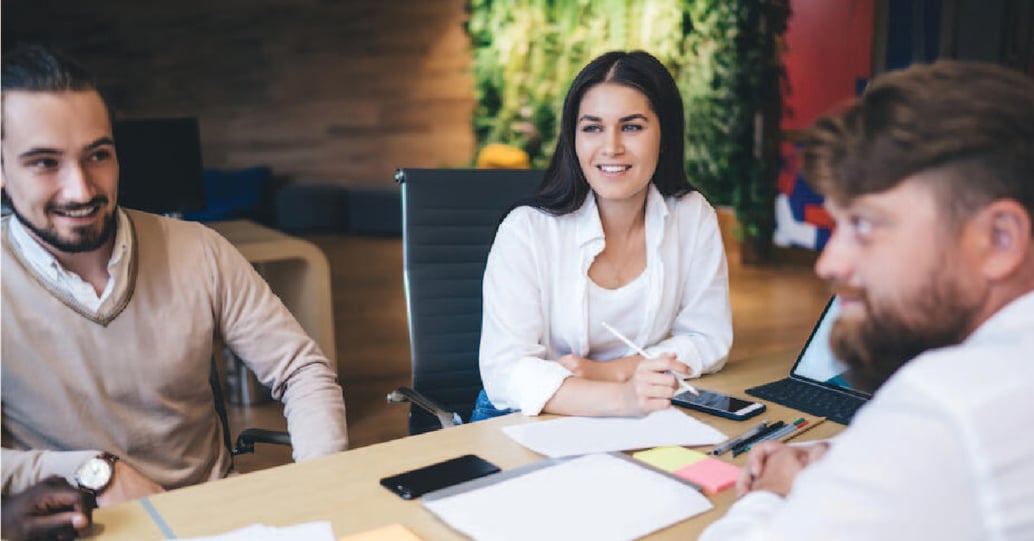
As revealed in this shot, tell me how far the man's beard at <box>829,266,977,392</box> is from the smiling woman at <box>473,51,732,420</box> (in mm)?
851

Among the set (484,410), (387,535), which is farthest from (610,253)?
(387,535)

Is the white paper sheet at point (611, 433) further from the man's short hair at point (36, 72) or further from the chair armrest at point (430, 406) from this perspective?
the man's short hair at point (36, 72)

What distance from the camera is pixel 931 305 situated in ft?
2.70

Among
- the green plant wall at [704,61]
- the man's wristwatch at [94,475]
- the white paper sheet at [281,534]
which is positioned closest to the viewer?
the white paper sheet at [281,534]

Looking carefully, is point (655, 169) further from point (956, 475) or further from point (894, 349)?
point (956, 475)

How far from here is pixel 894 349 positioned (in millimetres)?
872

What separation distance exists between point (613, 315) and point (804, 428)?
1.83 feet

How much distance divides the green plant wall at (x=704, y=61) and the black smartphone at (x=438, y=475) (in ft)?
14.5

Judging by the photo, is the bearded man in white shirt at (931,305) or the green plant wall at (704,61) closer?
the bearded man in white shirt at (931,305)

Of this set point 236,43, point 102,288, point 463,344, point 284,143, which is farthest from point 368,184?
point 102,288

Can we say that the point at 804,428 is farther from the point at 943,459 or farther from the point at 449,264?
the point at 449,264

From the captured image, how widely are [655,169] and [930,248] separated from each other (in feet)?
4.11

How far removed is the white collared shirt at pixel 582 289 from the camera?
1840 millimetres

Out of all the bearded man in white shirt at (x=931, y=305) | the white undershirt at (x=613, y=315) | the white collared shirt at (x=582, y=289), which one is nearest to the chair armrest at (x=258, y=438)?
the white collared shirt at (x=582, y=289)
